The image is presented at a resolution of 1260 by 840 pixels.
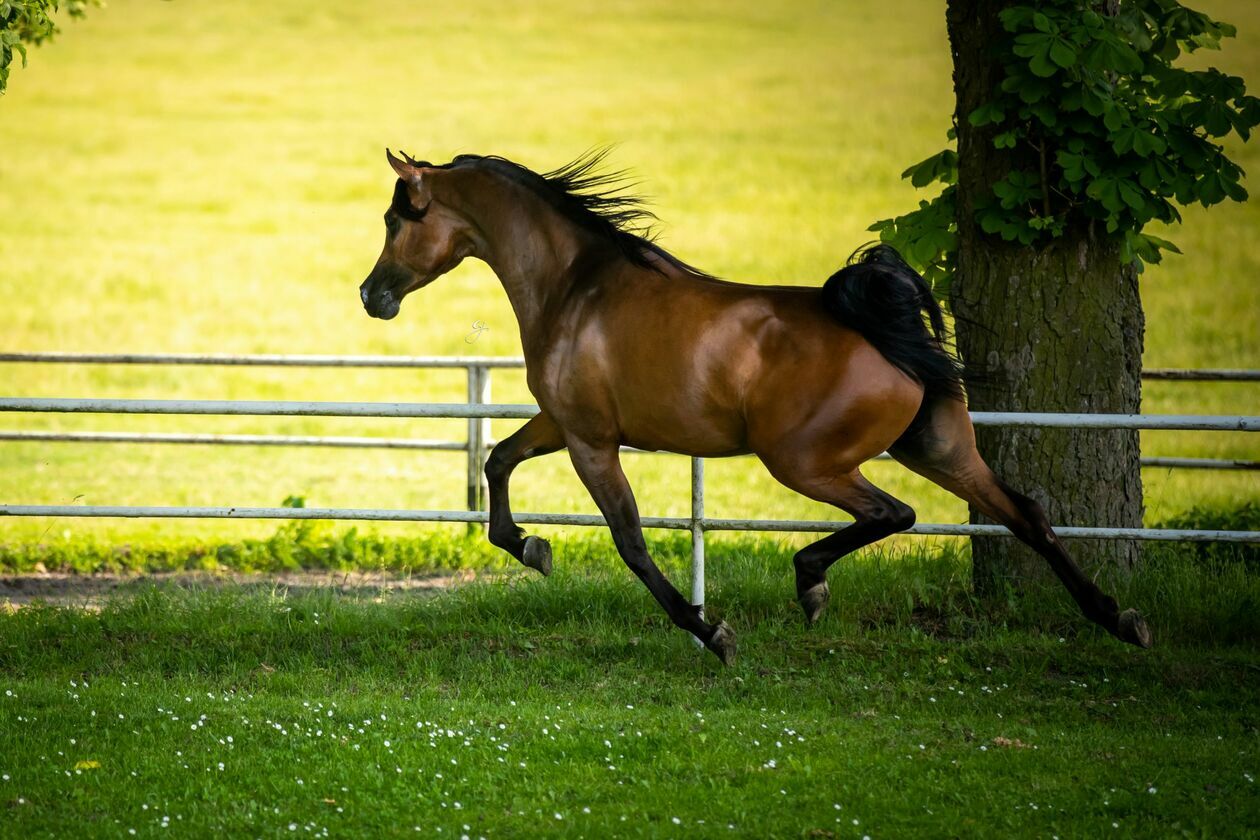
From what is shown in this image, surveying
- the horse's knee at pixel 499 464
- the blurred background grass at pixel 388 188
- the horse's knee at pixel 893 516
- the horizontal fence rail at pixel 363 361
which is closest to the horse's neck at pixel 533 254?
the horse's knee at pixel 499 464

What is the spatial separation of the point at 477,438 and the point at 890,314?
16.9 feet

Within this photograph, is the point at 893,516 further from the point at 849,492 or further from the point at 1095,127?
the point at 1095,127

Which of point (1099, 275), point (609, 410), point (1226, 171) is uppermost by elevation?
point (1226, 171)

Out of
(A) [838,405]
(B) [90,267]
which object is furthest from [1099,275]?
(B) [90,267]

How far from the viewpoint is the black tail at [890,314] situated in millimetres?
5797

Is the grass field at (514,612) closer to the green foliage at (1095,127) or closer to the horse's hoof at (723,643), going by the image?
the horse's hoof at (723,643)

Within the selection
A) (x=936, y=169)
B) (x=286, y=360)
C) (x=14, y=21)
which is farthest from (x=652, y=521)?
(x=286, y=360)

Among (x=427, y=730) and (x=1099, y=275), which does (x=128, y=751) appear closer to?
(x=427, y=730)

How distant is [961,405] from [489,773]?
2.54 meters

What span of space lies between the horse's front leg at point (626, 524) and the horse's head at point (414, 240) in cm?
110

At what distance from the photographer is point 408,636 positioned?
6.96m

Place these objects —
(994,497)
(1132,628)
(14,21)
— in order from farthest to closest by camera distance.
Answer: (14,21) → (994,497) → (1132,628)

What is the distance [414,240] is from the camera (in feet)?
21.2

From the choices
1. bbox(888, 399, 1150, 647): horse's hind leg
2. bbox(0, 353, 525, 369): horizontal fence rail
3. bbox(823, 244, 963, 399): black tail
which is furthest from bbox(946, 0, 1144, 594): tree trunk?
bbox(0, 353, 525, 369): horizontal fence rail
